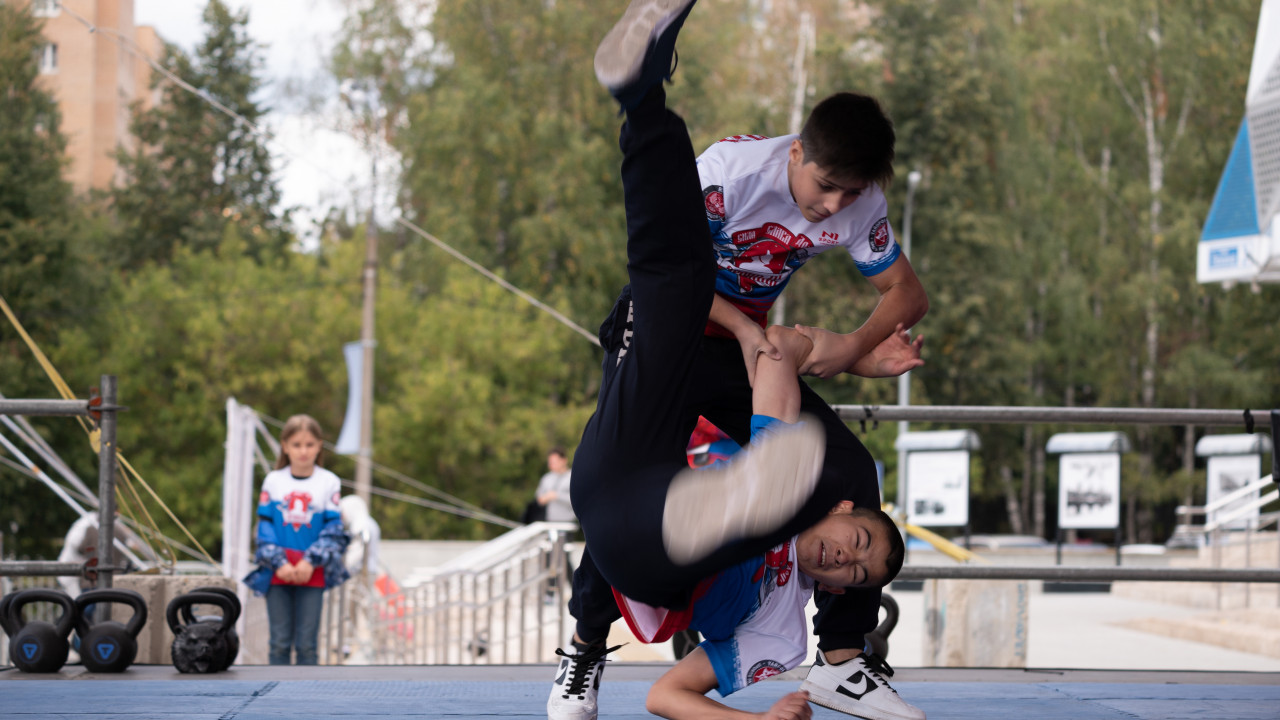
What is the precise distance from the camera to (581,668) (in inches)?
101

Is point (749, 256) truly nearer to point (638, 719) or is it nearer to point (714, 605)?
point (714, 605)

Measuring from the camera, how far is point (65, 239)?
23.0 m

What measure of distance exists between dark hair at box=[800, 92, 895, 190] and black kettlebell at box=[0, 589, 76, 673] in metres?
2.43

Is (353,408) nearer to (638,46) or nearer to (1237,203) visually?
(1237,203)

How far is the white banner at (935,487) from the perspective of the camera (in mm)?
9172

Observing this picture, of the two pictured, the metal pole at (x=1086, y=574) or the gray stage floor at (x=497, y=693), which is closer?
the gray stage floor at (x=497, y=693)

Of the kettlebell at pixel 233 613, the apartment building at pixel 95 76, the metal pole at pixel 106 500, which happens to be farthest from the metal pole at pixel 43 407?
the apartment building at pixel 95 76

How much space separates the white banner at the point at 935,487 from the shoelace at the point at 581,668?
669 centimetres

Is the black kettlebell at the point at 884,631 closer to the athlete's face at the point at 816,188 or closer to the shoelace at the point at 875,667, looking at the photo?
the shoelace at the point at 875,667

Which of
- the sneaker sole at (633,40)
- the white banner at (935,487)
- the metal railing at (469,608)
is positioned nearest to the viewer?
the sneaker sole at (633,40)

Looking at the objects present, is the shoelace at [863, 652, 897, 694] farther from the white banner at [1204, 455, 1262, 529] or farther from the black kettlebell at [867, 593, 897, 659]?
the white banner at [1204, 455, 1262, 529]

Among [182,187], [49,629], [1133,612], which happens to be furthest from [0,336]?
[49,629]

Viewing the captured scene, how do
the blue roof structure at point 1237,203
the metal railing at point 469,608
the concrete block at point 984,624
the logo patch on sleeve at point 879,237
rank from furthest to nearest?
the blue roof structure at point 1237,203 → the metal railing at point 469,608 → the concrete block at point 984,624 → the logo patch on sleeve at point 879,237

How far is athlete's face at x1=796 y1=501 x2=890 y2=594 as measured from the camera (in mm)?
2260
